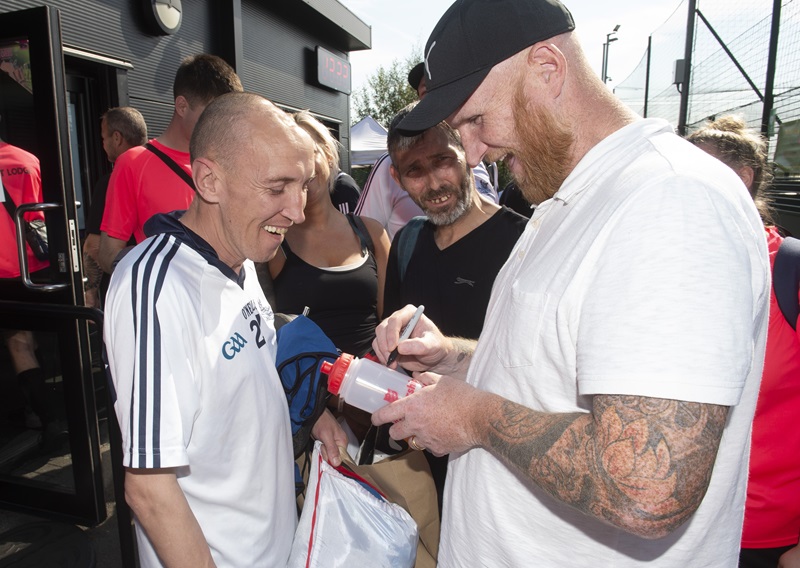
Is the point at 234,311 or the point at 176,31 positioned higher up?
the point at 176,31

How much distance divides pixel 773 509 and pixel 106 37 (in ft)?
25.3

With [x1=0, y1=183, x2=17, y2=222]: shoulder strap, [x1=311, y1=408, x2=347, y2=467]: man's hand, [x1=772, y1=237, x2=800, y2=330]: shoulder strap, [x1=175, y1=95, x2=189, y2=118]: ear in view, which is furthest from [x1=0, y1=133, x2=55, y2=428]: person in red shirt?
[x1=772, y1=237, x2=800, y2=330]: shoulder strap

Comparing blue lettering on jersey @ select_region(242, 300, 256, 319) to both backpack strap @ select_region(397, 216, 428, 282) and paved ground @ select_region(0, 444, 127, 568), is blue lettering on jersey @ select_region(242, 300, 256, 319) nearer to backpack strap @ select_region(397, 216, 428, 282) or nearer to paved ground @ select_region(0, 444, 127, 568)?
backpack strap @ select_region(397, 216, 428, 282)

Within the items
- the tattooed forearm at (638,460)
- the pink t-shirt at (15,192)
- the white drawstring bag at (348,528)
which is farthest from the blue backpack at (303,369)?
the pink t-shirt at (15,192)

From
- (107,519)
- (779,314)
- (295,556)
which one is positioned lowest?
(107,519)

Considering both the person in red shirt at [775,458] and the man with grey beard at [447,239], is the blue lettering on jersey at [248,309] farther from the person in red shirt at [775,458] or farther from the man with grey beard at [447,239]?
the person in red shirt at [775,458]

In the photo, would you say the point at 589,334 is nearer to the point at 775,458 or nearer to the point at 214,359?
the point at 214,359

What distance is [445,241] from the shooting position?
247 cm

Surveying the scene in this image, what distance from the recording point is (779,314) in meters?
1.70

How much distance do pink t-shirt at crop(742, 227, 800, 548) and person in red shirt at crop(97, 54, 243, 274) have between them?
286cm

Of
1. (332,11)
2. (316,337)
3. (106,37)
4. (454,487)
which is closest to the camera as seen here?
(454,487)

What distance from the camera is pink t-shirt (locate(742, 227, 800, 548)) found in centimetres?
171

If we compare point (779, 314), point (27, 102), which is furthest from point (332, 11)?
→ point (779, 314)

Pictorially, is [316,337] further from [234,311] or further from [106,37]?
[106,37]
